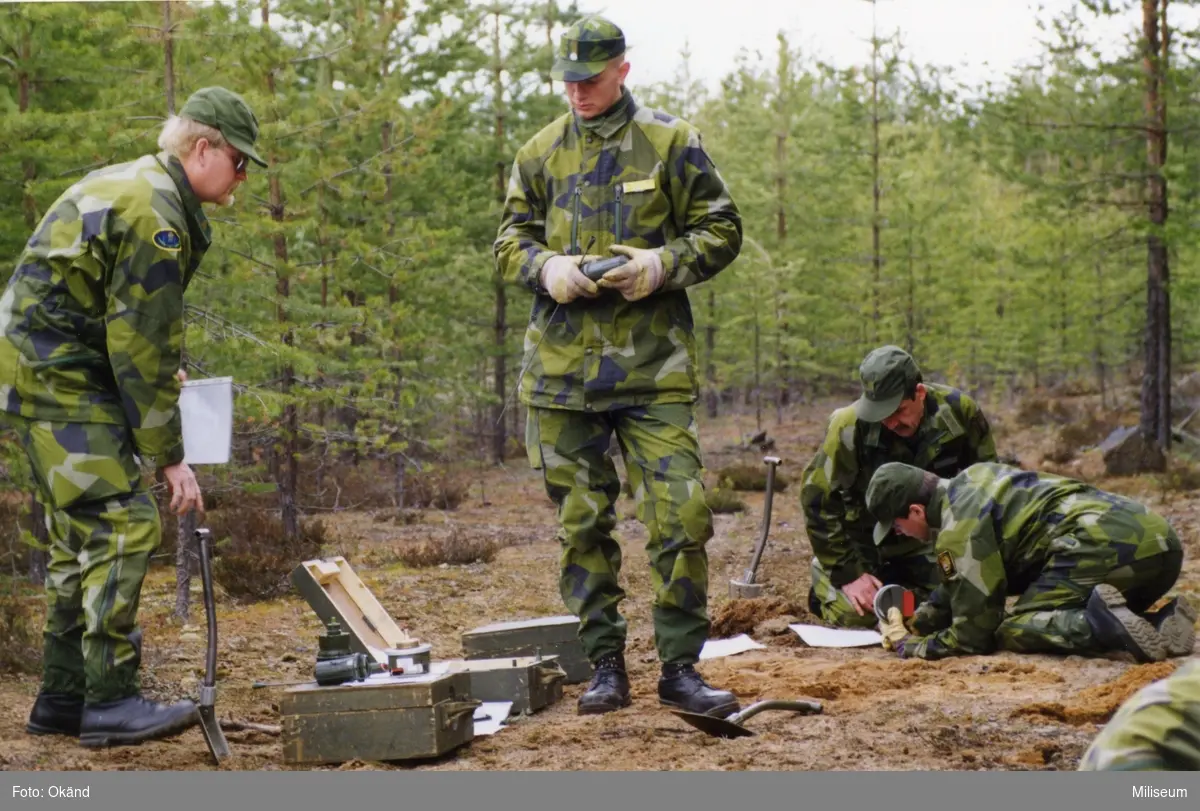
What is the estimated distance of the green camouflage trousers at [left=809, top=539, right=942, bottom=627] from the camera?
6953mm

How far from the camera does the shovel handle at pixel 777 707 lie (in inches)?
171

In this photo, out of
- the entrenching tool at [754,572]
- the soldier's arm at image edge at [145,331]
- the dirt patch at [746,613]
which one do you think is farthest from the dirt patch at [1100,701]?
the soldier's arm at image edge at [145,331]

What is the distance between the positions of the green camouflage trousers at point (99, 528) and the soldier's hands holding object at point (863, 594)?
3852 mm

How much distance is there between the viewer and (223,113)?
435 cm

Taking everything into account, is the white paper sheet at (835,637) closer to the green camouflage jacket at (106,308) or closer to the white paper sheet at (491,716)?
the white paper sheet at (491,716)

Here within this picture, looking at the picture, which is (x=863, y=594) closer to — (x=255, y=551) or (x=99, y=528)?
(x=99, y=528)

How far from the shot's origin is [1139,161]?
15.8 m

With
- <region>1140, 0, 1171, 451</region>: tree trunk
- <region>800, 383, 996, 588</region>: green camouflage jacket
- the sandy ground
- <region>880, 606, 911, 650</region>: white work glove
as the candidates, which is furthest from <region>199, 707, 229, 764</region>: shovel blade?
<region>1140, 0, 1171, 451</region>: tree trunk

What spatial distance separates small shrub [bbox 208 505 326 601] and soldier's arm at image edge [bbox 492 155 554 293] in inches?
156

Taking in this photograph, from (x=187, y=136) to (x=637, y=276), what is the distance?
5.18ft

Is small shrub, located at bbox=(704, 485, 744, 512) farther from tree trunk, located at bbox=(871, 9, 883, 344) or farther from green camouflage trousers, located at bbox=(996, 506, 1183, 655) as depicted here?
tree trunk, located at bbox=(871, 9, 883, 344)

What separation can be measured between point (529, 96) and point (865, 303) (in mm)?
8704

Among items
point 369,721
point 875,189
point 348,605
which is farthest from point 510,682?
point 875,189

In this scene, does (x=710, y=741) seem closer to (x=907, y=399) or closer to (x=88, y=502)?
(x=88, y=502)
